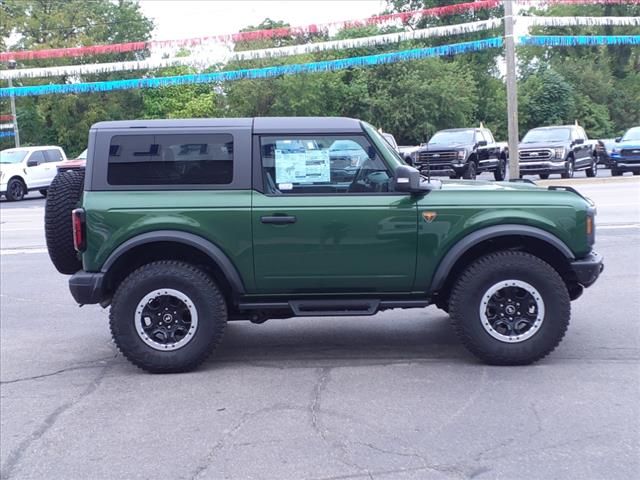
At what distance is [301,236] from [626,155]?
77.9ft

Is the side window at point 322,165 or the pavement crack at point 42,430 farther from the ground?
the side window at point 322,165

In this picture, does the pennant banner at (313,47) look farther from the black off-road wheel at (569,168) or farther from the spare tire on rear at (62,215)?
the spare tire on rear at (62,215)

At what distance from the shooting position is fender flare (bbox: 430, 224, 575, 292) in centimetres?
593

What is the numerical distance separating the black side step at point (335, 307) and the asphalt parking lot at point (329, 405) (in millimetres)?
461

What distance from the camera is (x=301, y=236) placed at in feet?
A: 19.6

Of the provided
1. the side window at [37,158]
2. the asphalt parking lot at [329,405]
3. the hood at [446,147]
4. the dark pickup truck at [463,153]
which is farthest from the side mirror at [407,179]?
the side window at [37,158]

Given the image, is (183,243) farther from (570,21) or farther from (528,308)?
(570,21)

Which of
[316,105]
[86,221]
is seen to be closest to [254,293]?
[86,221]

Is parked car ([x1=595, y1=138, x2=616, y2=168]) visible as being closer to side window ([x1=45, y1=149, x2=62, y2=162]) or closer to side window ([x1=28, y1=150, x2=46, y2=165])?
side window ([x1=45, y1=149, x2=62, y2=162])

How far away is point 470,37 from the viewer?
4800cm

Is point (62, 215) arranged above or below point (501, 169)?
above

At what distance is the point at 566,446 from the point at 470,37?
152ft

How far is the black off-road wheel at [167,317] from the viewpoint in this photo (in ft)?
19.7

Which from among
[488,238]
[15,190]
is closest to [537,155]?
[15,190]
